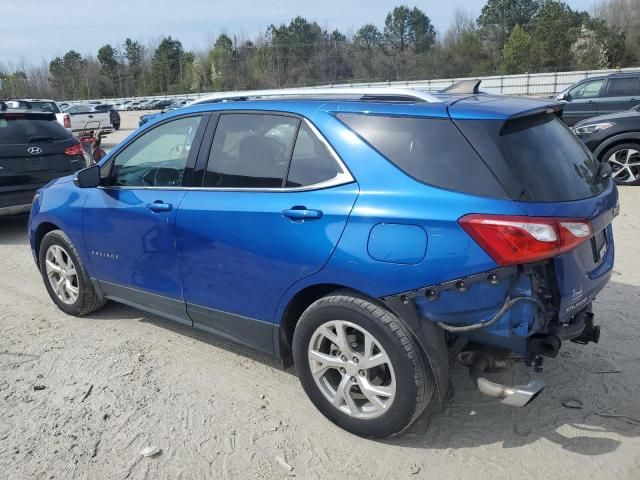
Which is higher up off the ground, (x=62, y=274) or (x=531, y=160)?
(x=531, y=160)

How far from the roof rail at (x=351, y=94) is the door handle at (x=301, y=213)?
74 centimetres

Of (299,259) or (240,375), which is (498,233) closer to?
(299,259)

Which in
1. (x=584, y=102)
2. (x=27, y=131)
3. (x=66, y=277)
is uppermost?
(x=27, y=131)

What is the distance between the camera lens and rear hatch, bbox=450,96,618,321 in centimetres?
258

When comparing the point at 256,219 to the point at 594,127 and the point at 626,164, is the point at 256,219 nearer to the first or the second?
the point at 594,127

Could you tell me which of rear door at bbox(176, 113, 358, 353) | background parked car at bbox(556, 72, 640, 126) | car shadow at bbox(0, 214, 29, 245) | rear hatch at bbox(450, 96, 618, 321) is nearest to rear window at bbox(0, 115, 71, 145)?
car shadow at bbox(0, 214, 29, 245)

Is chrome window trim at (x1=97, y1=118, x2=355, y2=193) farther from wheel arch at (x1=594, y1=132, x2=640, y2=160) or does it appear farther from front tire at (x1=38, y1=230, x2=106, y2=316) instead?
wheel arch at (x1=594, y1=132, x2=640, y2=160)

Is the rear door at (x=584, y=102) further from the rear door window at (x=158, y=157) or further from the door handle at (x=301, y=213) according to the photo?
the door handle at (x=301, y=213)

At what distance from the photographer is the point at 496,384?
275 centimetres

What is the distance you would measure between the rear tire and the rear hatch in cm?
659

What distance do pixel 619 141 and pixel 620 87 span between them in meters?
4.81

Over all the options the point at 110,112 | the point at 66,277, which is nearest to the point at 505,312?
the point at 66,277

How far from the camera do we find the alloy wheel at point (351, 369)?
9.39ft

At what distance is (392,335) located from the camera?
2.73 m
